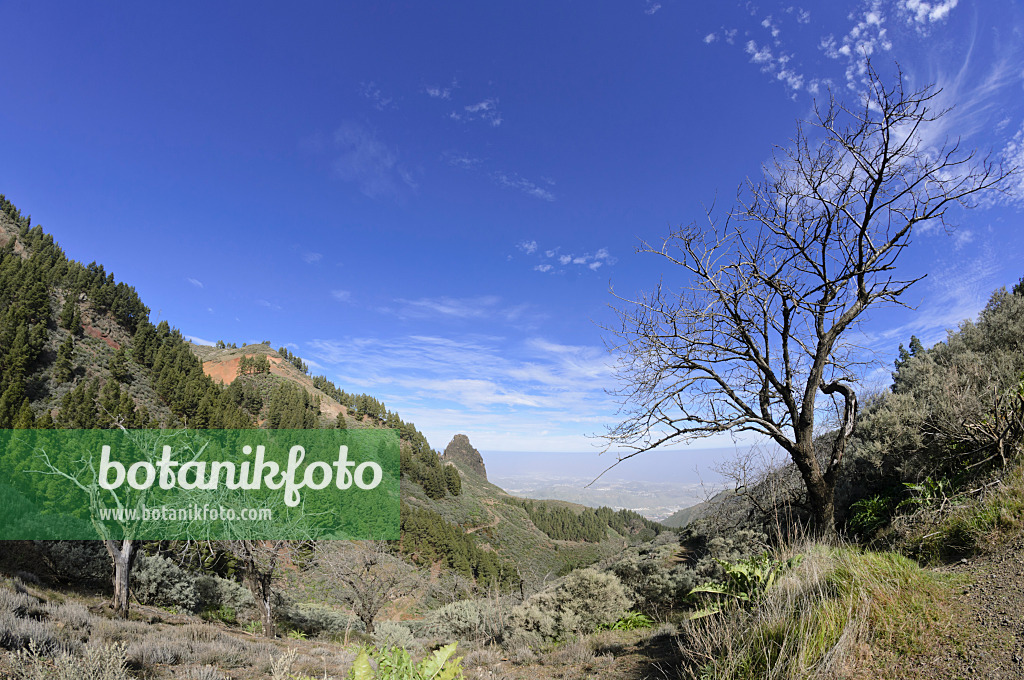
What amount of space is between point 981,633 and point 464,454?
4835 inches

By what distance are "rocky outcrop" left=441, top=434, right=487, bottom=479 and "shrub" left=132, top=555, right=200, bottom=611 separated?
101m

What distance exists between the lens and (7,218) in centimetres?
8450

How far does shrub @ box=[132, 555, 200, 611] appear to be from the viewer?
1553 centimetres

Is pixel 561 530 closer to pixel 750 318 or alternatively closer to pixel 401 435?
pixel 401 435

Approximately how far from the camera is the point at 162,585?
1617cm

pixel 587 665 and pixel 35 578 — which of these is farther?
pixel 35 578

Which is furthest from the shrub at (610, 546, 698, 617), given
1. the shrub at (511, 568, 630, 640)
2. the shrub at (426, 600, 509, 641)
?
the shrub at (426, 600, 509, 641)

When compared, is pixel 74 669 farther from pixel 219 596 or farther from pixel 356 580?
pixel 356 580

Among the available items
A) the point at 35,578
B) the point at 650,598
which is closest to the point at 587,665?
the point at 650,598

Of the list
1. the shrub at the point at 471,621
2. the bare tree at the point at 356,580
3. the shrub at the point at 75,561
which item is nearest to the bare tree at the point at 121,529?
the bare tree at the point at 356,580

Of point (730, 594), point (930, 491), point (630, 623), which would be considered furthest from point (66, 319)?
point (930, 491)

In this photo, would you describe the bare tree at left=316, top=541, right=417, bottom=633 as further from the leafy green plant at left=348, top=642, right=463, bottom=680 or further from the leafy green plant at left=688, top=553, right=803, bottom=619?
the leafy green plant at left=688, top=553, right=803, bottom=619

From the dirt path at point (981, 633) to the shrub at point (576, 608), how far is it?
6.52m

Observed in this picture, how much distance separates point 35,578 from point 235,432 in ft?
132
